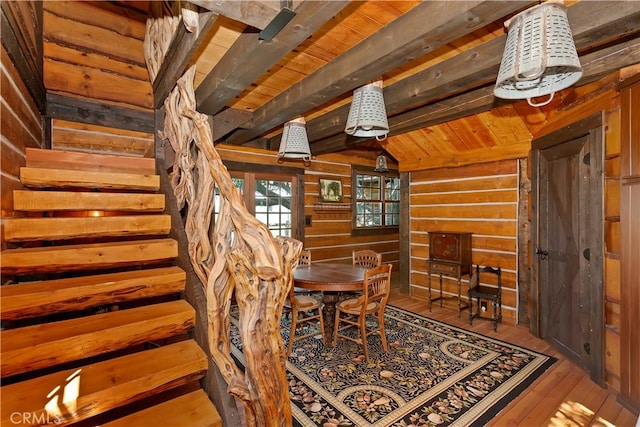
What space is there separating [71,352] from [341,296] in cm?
256

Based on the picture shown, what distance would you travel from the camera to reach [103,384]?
4.48 ft

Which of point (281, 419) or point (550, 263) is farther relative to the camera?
point (550, 263)

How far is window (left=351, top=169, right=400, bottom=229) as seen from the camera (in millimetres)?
6334

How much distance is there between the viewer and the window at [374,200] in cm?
633

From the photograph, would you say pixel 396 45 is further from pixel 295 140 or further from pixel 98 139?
pixel 98 139

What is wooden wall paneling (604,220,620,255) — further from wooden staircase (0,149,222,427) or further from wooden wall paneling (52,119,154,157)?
wooden wall paneling (52,119,154,157)

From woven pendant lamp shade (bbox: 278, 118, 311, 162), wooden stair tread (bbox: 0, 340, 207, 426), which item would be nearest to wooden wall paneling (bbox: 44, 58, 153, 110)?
woven pendant lamp shade (bbox: 278, 118, 311, 162)

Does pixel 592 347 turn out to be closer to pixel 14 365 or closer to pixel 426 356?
pixel 426 356

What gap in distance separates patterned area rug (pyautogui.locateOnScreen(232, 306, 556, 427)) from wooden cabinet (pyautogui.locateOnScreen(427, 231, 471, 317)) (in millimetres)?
840

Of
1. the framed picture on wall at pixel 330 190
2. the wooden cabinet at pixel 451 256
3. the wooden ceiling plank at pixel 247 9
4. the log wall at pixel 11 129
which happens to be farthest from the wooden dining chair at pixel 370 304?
the framed picture on wall at pixel 330 190

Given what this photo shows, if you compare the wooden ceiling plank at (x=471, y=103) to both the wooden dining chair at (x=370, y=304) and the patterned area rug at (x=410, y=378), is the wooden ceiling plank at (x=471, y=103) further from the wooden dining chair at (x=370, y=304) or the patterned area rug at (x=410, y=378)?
the patterned area rug at (x=410, y=378)

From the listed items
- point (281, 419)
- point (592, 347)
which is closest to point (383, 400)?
point (281, 419)

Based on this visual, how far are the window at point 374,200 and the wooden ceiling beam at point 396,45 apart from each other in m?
3.42

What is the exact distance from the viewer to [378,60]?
2.08 metres
